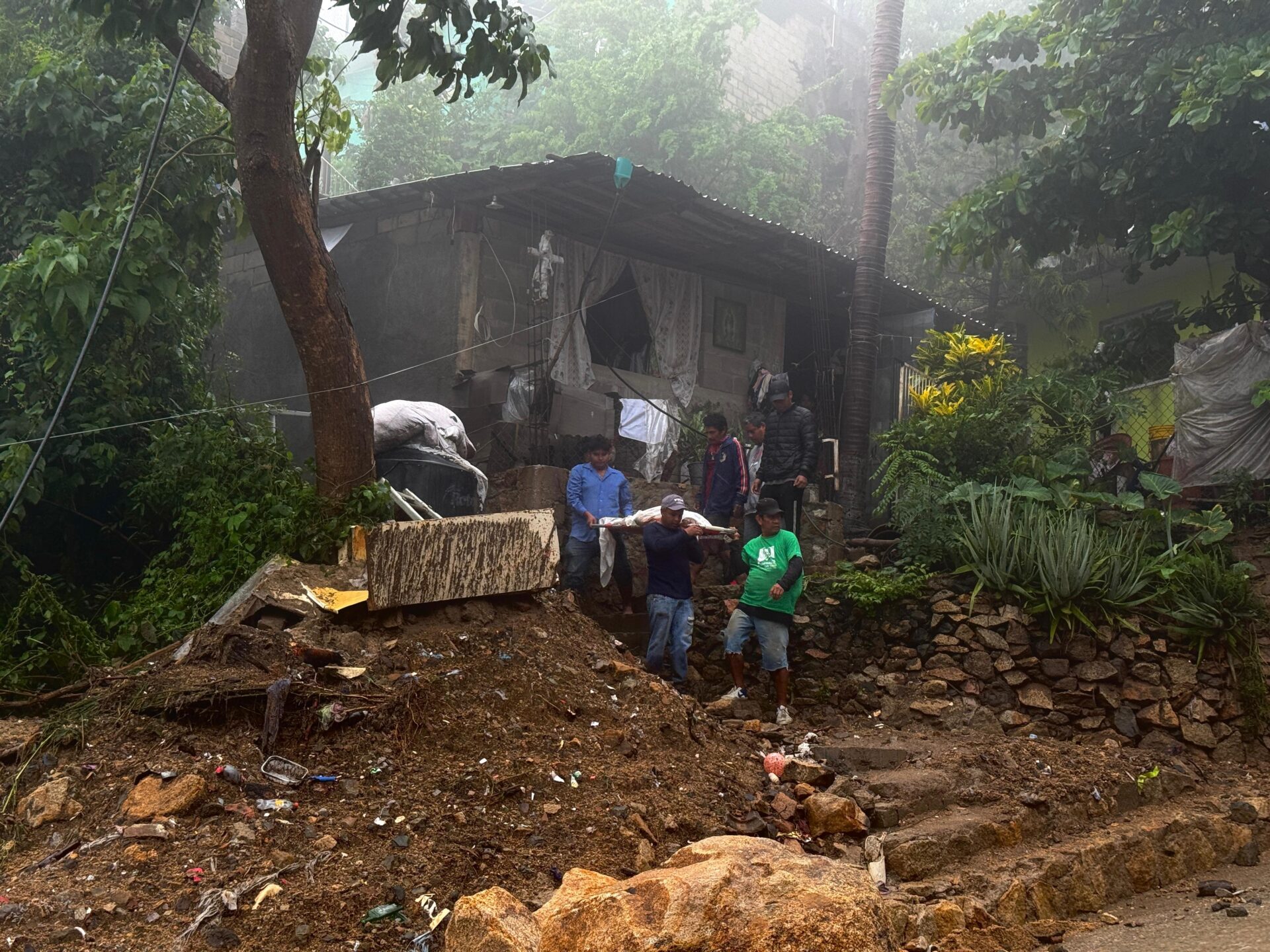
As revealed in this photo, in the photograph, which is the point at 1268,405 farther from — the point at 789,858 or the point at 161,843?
the point at 161,843

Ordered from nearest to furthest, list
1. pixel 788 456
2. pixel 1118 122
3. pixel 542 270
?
pixel 788 456 < pixel 1118 122 < pixel 542 270

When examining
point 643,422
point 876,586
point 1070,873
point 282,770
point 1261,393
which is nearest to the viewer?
point 282,770

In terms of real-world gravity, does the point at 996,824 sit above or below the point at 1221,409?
below

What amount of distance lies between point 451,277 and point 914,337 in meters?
6.75

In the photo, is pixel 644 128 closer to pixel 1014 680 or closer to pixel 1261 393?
pixel 1261 393

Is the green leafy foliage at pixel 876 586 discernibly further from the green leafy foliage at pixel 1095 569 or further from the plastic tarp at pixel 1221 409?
the plastic tarp at pixel 1221 409

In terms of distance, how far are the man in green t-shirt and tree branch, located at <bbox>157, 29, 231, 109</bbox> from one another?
4599mm

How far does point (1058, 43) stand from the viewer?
10.7 metres

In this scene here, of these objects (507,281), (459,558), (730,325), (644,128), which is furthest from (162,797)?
(644,128)

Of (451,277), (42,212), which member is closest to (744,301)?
(451,277)

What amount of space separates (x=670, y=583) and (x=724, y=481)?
187cm

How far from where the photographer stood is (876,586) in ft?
30.2

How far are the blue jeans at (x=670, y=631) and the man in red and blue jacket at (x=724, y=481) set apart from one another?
1708 mm

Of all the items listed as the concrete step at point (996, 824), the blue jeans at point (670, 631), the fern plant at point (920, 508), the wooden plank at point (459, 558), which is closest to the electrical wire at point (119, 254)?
the wooden plank at point (459, 558)
